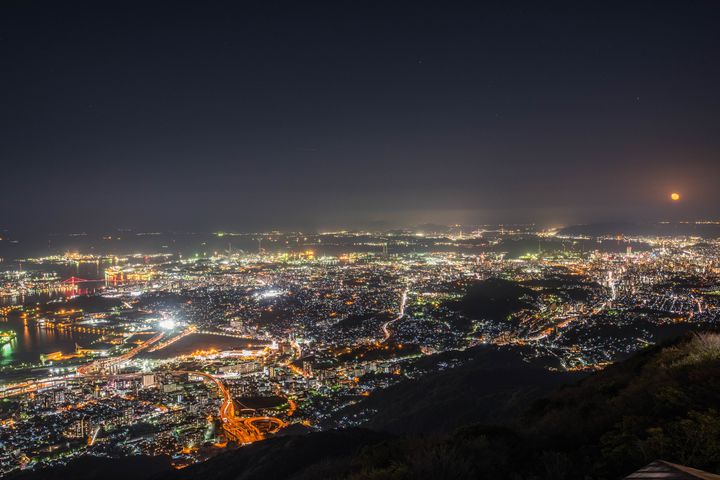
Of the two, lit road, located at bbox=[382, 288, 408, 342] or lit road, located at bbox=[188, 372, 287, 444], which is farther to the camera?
lit road, located at bbox=[382, 288, 408, 342]

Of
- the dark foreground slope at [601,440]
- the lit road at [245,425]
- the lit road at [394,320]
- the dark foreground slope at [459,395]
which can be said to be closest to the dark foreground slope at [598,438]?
the dark foreground slope at [601,440]

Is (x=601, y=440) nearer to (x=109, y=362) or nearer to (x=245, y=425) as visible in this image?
(x=245, y=425)

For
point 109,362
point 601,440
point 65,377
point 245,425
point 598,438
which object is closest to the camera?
point 601,440

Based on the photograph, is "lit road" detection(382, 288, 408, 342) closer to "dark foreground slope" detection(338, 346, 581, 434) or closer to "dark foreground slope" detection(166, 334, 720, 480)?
"dark foreground slope" detection(338, 346, 581, 434)

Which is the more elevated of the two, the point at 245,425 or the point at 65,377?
the point at 245,425

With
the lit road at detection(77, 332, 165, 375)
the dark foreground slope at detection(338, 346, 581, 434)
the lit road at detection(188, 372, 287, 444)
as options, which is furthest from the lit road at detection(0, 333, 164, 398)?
the dark foreground slope at detection(338, 346, 581, 434)

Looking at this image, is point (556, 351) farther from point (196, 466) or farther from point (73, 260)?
point (73, 260)

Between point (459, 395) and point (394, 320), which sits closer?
point (459, 395)

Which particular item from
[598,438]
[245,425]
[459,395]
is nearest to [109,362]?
[245,425]

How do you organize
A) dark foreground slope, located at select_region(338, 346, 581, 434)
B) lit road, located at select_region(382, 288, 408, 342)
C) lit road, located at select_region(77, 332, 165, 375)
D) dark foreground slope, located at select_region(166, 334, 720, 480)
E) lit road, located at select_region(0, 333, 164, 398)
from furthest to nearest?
lit road, located at select_region(382, 288, 408, 342)
lit road, located at select_region(77, 332, 165, 375)
lit road, located at select_region(0, 333, 164, 398)
dark foreground slope, located at select_region(338, 346, 581, 434)
dark foreground slope, located at select_region(166, 334, 720, 480)
